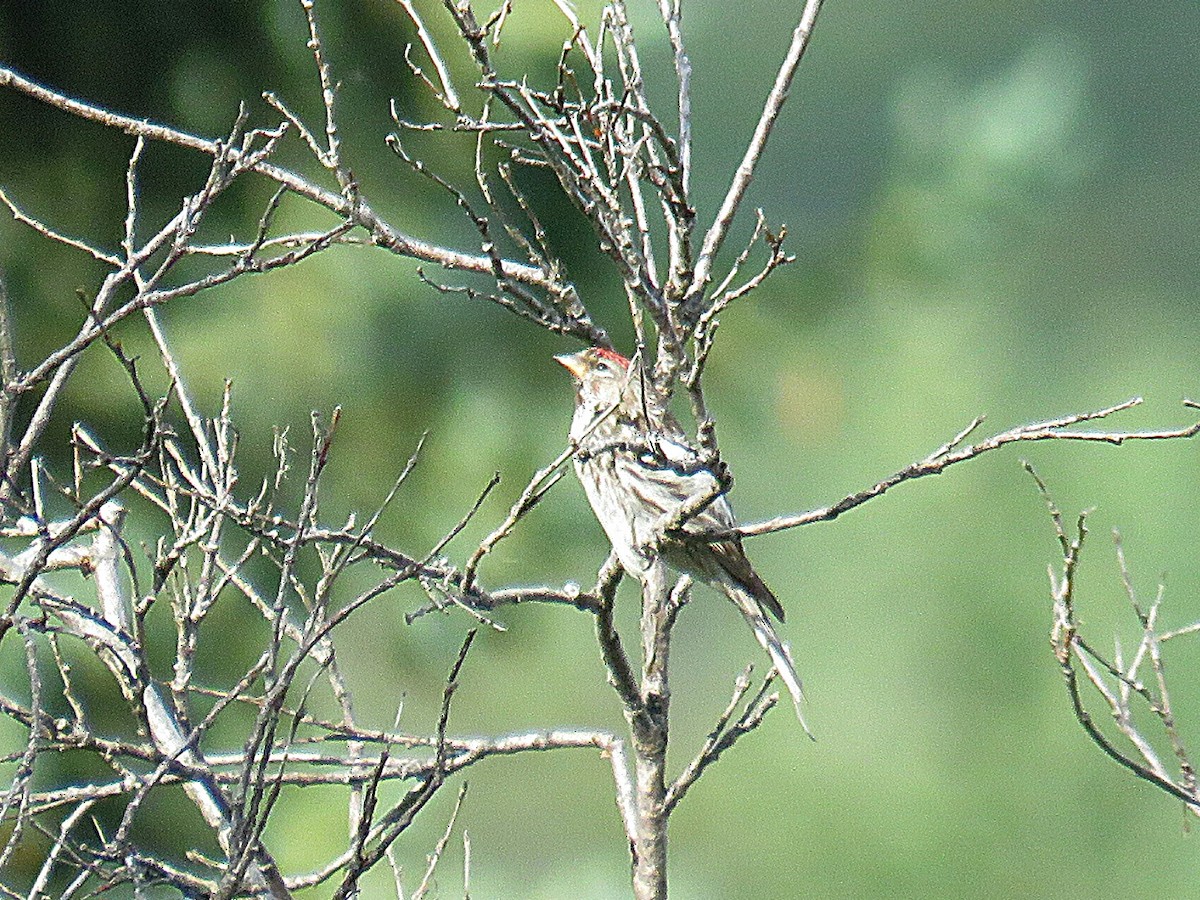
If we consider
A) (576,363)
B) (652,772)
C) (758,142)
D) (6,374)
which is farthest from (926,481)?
(6,374)

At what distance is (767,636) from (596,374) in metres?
0.68

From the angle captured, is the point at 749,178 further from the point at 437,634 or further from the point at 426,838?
the point at 426,838

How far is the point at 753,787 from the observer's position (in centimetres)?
850

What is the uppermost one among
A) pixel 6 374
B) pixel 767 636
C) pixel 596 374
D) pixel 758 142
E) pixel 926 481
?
pixel 926 481

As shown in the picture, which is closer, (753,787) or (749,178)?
(749,178)

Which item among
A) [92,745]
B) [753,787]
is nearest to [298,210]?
[92,745]

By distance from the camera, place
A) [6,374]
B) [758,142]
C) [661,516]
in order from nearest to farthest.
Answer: [6,374] → [758,142] → [661,516]

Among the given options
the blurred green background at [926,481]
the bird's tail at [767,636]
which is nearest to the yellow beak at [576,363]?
the bird's tail at [767,636]

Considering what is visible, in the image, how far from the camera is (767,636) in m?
2.85

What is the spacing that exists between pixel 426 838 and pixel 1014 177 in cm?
541

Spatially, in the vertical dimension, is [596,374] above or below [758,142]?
above

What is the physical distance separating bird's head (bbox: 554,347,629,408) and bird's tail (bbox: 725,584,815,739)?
48 centimetres

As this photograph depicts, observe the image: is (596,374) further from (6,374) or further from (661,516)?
(6,374)

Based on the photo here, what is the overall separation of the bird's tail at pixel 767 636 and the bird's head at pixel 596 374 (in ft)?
1.58
